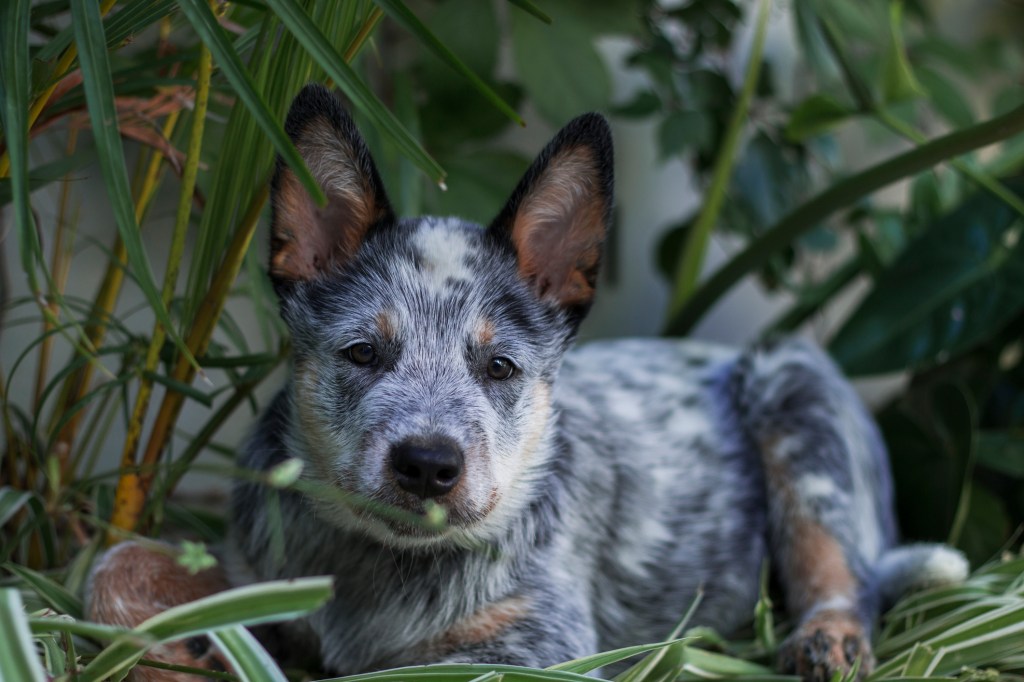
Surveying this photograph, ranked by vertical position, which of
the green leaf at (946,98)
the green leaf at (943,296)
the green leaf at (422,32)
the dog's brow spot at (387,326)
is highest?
the green leaf at (946,98)

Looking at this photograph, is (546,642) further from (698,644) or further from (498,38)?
(498,38)

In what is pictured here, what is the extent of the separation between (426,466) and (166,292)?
0.70 m

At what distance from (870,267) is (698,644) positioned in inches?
61.3

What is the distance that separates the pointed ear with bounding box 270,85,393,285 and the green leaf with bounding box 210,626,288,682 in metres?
0.71

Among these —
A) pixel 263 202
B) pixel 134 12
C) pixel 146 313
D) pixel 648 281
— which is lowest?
pixel 146 313

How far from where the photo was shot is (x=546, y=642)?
5.95ft

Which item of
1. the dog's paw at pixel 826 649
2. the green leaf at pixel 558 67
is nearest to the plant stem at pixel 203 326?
the green leaf at pixel 558 67

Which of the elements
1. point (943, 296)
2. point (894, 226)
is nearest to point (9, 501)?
point (943, 296)

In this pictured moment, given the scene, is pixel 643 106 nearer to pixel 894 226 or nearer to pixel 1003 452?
pixel 894 226

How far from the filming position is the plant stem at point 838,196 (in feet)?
Answer: 7.20

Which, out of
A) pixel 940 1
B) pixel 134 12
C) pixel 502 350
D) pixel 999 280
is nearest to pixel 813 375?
pixel 999 280

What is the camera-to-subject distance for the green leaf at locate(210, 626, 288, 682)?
53.6 inches

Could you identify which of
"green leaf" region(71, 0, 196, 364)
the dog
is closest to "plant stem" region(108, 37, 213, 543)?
the dog

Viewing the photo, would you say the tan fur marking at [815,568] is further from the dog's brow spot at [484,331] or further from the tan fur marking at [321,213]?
the tan fur marking at [321,213]
